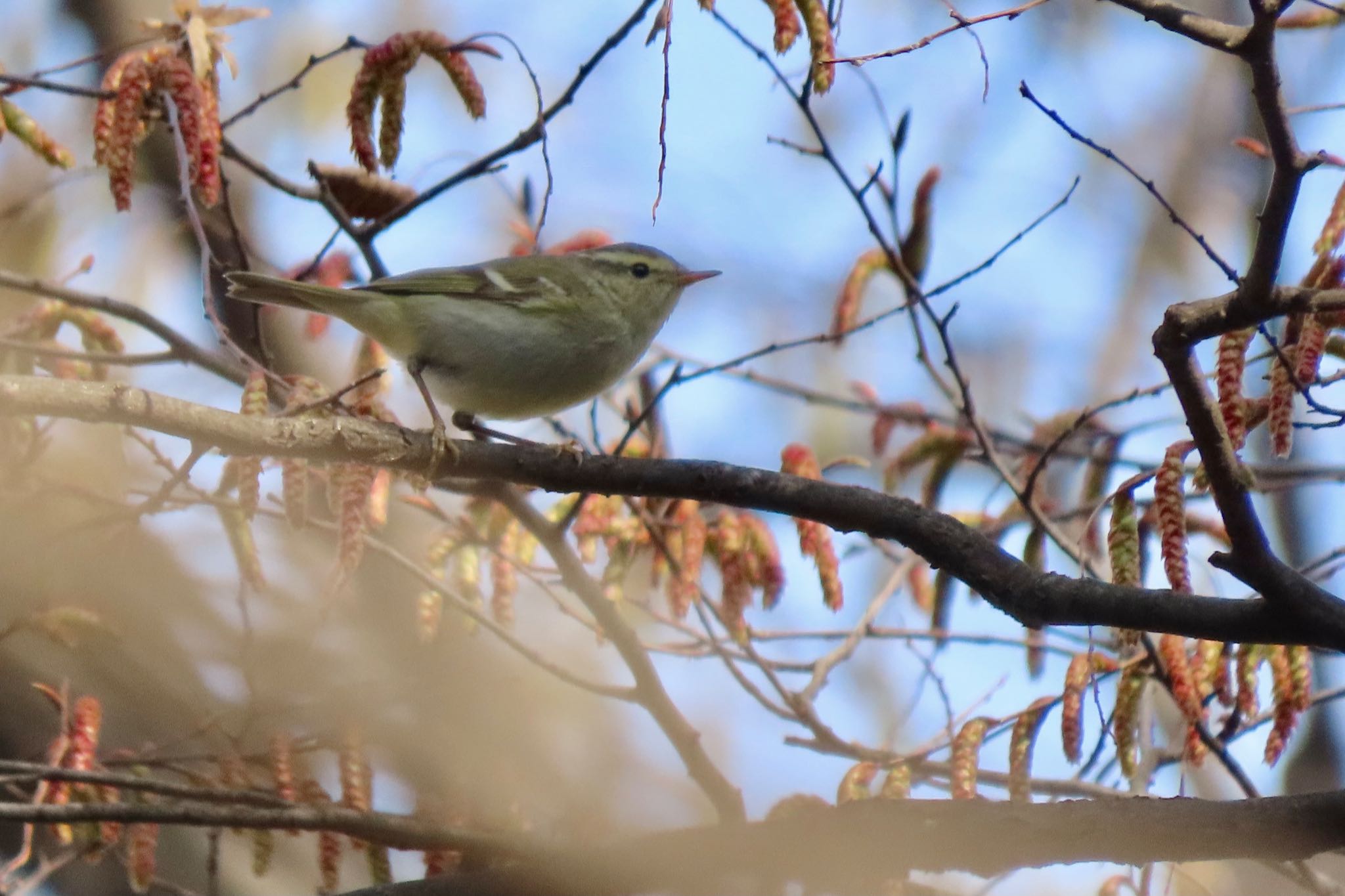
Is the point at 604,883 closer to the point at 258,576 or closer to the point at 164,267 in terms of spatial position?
the point at 258,576

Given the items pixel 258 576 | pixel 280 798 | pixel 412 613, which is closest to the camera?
pixel 280 798

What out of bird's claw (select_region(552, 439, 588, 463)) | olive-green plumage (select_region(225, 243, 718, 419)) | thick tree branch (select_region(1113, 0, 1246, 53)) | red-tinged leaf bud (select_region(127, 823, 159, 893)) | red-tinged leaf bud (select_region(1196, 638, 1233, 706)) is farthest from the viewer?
olive-green plumage (select_region(225, 243, 718, 419))

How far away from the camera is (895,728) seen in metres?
4.39

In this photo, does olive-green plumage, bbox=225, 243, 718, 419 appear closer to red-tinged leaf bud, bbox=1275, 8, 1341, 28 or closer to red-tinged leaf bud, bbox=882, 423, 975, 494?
red-tinged leaf bud, bbox=882, 423, 975, 494

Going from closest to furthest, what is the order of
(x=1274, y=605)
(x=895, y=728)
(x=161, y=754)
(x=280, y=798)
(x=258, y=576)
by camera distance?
(x=1274, y=605) → (x=280, y=798) → (x=258, y=576) → (x=161, y=754) → (x=895, y=728)

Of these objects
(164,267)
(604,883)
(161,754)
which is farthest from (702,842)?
(164,267)

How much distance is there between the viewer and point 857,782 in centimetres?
333

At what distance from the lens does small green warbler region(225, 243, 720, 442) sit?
4.05 metres

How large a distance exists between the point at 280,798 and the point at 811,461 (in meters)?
1.72

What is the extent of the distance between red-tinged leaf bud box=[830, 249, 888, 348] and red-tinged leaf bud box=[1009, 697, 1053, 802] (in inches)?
58.7

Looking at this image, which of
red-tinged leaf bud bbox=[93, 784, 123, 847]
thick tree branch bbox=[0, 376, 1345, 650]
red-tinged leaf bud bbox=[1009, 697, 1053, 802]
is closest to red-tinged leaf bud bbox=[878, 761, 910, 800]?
→ red-tinged leaf bud bbox=[1009, 697, 1053, 802]

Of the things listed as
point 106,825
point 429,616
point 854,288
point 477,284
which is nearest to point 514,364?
point 477,284

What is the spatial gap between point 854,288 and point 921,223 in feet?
1.75

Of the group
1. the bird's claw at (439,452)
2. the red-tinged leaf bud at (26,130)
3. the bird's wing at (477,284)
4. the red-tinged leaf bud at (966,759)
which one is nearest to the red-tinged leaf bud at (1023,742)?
the red-tinged leaf bud at (966,759)
